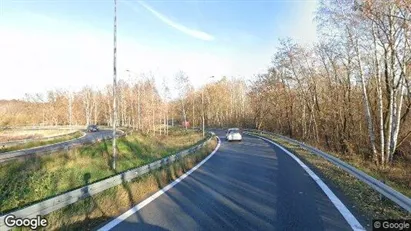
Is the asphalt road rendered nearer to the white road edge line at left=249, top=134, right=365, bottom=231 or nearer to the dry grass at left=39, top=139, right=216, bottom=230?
the white road edge line at left=249, top=134, right=365, bottom=231

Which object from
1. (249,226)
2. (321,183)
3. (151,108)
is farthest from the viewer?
(151,108)

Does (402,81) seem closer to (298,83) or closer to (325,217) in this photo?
(325,217)

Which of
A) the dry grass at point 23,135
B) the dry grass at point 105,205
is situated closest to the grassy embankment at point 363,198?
the dry grass at point 105,205

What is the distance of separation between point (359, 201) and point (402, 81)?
60.9ft

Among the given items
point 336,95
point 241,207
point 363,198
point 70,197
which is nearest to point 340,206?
point 363,198

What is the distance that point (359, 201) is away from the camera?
8281mm

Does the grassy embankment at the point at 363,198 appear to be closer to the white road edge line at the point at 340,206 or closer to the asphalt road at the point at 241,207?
the white road edge line at the point at 340,206

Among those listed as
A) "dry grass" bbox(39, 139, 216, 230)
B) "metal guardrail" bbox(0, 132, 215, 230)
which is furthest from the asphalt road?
"metal guardrail" bbox(0, 132, 215, 230)

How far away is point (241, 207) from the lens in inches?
309

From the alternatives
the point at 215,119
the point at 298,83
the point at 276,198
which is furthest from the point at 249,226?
the point at 215,119

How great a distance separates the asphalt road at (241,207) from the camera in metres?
6.54

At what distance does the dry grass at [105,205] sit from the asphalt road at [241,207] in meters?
0.51

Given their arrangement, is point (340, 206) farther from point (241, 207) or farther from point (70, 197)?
point (70, 197)

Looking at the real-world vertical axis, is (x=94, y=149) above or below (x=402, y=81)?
below
